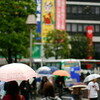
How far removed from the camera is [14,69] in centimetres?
905

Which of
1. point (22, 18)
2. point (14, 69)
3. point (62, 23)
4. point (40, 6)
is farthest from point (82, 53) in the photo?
point (14, 69)

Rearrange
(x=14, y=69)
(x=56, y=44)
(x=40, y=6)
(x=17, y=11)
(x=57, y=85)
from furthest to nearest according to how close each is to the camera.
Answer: (x=40, y=6) → (x=56, y=44) → (x=17, y=11) → (x=57, y=85) → (x=14, y=69)

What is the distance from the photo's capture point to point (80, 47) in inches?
2302

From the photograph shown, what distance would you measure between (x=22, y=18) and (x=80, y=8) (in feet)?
120

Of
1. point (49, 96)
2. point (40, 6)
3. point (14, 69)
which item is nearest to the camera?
point (49, 96)

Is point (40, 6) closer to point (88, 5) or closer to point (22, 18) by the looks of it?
point (88, 5)

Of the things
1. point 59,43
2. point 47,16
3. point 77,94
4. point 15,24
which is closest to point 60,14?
point 47,16

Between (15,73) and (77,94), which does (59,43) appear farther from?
(15,73)

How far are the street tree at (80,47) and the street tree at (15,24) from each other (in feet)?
83.8

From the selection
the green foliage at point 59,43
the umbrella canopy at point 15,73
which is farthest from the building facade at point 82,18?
the umbrella canopy at point 15,73

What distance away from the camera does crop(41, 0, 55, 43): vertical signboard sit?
5944cm

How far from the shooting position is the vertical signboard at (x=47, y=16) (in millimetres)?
59438

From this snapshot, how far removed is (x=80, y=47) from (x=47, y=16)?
7.06 m

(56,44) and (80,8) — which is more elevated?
(80,8)
